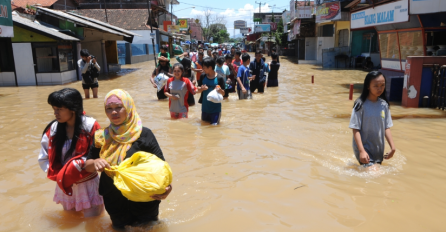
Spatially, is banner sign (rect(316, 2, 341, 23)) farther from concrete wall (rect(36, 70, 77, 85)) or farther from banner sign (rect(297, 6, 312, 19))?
concrete wall (rect(36, 70, 77, 85))

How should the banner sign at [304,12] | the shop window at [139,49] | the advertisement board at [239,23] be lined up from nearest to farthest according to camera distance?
the banner sign at [304,12] < the shop window at [139,49] < the advertisement board at [239,23]

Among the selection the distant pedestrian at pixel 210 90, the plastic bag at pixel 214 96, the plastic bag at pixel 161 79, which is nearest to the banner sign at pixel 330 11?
the plastic bag at pixel 161 79

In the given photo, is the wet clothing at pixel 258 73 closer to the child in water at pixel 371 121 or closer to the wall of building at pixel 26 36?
the child in water at pixel 371 121

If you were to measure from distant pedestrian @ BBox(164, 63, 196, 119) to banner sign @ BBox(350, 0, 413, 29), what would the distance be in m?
8.29

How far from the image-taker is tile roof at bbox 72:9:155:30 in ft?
128

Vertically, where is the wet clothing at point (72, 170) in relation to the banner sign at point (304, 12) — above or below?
below

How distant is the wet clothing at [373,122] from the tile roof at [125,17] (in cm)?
3726

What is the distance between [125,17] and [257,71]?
32.5m

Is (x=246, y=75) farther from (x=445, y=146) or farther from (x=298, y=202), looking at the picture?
(x=298, y=202)

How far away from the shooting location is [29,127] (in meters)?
7.80

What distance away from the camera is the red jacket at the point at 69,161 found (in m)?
2.79

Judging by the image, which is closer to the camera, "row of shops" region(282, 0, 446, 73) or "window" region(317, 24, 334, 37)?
"row of shops" region(282, 0, 446, 73)

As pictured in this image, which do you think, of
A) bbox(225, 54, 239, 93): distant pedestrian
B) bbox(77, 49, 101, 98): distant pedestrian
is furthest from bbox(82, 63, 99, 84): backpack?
bbox(225, 54, 239, 93): distant pedestrian

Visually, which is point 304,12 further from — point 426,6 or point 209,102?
point 209,102
